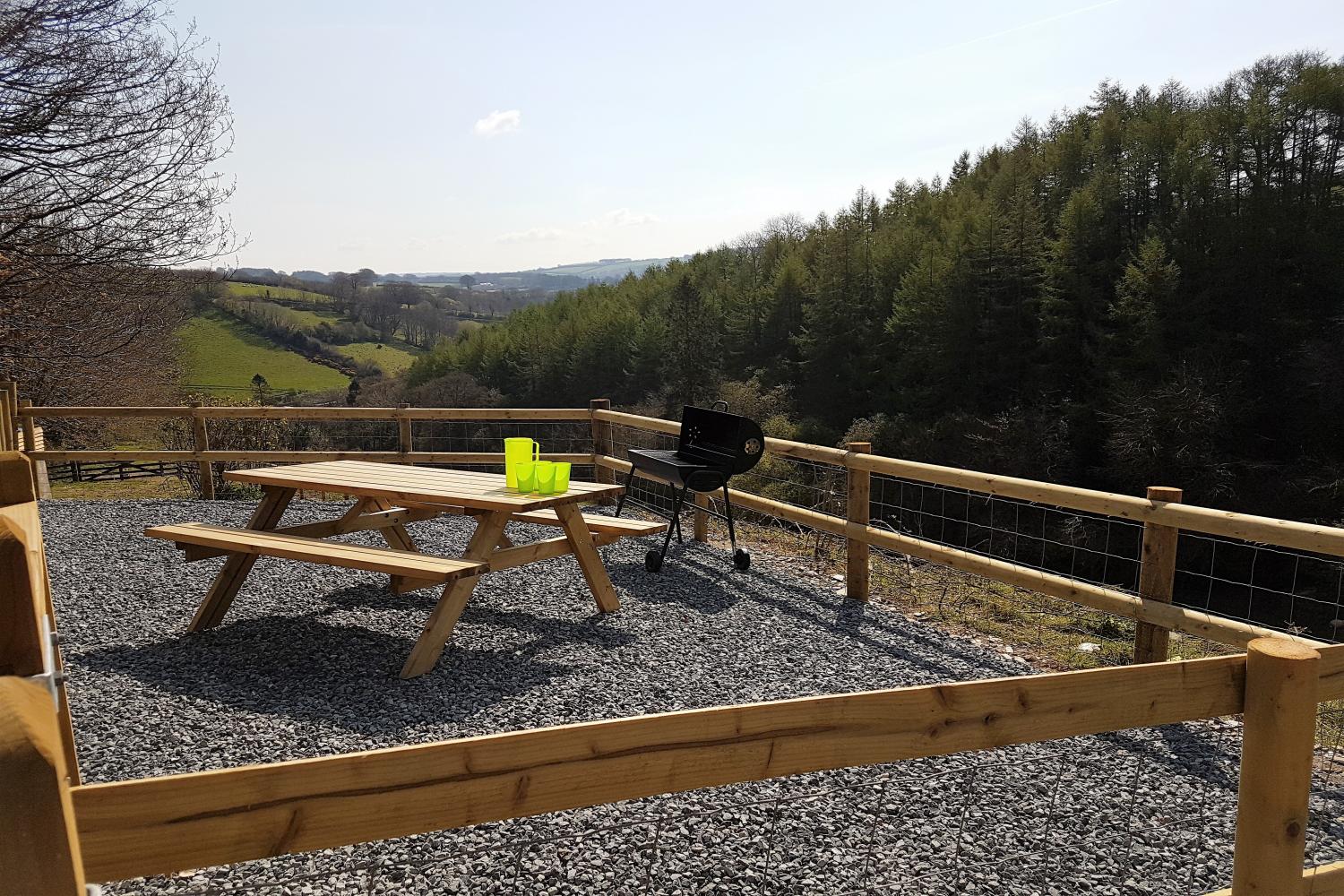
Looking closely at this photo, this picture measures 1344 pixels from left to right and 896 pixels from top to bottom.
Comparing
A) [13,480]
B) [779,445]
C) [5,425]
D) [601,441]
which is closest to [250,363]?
[601,441]

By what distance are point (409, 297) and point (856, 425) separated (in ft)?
185

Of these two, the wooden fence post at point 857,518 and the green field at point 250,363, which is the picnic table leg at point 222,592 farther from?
the green field at point 250,363

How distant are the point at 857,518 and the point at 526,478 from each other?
204cm

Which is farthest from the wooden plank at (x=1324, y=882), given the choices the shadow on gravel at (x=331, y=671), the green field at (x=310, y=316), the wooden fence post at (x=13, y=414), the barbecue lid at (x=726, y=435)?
the green field at (x=310, y=316)

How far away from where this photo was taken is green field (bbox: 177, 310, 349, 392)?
1917 inches

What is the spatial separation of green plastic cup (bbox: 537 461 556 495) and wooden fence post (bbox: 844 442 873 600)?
6.06 ft

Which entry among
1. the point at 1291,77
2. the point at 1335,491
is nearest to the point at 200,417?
the point at 1335,491

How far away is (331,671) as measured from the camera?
410 centimetres

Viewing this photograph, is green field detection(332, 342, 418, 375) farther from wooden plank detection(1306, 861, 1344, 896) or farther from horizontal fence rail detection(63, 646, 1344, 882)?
wooden plank detection(1306, 861, 1344, 896)

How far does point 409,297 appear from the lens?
7794 centimetres

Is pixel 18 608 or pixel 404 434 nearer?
pixel 18 608

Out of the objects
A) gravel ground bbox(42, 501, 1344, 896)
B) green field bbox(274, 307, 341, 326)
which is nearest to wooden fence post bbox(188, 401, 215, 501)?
gravel ground bbox(42, 501, 1344, 896)

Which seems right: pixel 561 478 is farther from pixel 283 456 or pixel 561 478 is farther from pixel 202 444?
pixel 202 444

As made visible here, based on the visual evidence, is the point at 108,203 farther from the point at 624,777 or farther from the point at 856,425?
the point at 856,425
